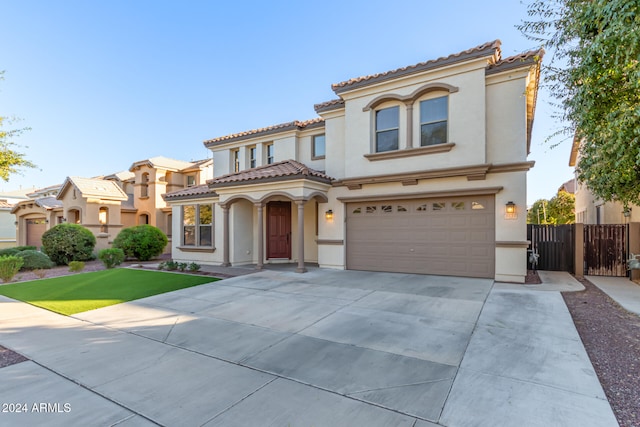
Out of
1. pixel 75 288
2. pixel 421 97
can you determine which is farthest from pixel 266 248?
pixel 421 97

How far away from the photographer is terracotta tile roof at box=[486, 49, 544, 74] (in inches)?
322

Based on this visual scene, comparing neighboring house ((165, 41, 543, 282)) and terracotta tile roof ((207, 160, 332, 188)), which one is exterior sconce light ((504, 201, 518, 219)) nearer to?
neighboring house ((165, 41, 543, 282))

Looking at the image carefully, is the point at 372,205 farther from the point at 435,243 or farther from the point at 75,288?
the point at 75,288

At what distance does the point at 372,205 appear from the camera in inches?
427

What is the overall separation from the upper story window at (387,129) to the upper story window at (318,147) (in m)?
2.84

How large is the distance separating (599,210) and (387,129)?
12.8 metres

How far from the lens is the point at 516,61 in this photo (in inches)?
333

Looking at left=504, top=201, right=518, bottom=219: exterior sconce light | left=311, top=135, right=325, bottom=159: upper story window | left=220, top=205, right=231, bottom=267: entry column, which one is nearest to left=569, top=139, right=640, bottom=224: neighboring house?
left=504, top=201, right=518, bottom=219: exterior sconce light

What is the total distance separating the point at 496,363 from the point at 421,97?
8.37m

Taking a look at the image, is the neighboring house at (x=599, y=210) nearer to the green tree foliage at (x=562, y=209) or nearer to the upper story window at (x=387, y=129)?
the green tree foliage at (x=562, y=209)

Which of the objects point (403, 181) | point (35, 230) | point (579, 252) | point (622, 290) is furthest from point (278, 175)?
point (35, 230)

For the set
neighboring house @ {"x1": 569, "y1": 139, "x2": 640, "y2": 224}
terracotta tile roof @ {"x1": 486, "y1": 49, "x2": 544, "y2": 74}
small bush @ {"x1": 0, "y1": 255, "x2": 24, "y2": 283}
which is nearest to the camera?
terracotta tile roof @ {"x1": 486, "y1": 49, "x2": 544, "y2": 74}

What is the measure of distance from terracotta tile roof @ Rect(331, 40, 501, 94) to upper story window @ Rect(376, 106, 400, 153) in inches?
41.7

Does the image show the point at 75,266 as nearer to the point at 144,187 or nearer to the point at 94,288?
the point at 94,288
